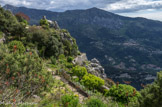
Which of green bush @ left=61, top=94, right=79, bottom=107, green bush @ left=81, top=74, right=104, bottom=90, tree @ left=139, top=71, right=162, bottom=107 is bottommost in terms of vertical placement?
green bush @ left=81, top=74, right=104, bottom=90

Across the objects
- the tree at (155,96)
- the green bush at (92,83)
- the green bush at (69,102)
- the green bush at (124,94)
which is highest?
the tree at (155,96)

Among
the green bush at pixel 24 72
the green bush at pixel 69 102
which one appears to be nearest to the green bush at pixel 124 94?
the green bush at pixel 69 102

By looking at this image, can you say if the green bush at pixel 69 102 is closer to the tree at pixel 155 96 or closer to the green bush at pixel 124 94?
the tree at pixel 155 96

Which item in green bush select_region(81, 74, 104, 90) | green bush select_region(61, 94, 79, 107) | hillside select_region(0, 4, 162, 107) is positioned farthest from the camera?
green bush select_region(81, 74, 104, 90)

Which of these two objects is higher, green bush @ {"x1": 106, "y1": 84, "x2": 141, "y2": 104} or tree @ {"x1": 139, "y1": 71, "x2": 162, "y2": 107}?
tree @ {"x1": 139, "y1": 71, "x2": 162, "y2": 107}

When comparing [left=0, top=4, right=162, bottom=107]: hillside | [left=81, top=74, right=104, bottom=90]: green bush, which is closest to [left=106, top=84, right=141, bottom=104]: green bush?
[left=0, top=4, right=162, bottom=107]: hillside

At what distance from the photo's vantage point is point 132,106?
307 inches

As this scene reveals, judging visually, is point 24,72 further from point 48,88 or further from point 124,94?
point 124,94

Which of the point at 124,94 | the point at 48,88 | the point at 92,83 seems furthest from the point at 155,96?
the point at 92,83

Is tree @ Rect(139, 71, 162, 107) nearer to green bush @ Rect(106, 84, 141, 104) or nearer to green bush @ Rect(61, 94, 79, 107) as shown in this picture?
green bush @ Rect(61, 94, 79, 107)

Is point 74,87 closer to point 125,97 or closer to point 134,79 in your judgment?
point 125,97

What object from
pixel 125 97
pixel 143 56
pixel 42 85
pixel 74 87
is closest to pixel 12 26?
pixel 74 87

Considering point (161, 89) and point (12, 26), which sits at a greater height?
point (12, 26)

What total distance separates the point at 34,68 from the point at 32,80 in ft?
4.08
